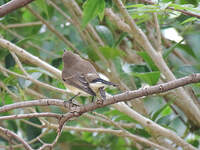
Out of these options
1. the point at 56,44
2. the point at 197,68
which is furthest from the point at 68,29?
the point at 197,68

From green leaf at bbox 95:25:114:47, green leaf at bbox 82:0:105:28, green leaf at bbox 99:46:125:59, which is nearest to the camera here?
green leaf at bbox 82:0:105:28

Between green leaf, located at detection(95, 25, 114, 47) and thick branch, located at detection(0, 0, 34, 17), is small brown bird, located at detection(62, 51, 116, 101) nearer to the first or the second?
green leaf, located at detection(95, 25, 114, 47)

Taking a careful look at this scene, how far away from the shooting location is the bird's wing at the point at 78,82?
260 cm

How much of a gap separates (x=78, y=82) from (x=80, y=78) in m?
0.11

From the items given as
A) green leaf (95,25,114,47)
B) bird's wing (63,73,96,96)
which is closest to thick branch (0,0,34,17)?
bird's wing (63,73,96,96)

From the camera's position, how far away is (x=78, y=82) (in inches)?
110

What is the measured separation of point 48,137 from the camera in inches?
140

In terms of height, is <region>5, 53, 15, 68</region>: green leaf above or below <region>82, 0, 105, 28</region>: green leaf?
below

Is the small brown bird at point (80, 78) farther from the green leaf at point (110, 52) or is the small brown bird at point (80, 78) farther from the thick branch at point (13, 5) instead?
the thick branch at point (13, 5)

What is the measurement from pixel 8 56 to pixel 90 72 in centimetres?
83

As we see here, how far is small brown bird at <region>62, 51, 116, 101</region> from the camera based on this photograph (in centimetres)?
254

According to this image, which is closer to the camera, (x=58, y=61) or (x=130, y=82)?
(x=130, y=82)

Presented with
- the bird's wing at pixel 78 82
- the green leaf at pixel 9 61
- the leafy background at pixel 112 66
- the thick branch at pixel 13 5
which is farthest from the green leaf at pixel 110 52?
the thick branch at pixel 13 5

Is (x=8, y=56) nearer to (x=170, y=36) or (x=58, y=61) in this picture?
(x=58, y=61)
